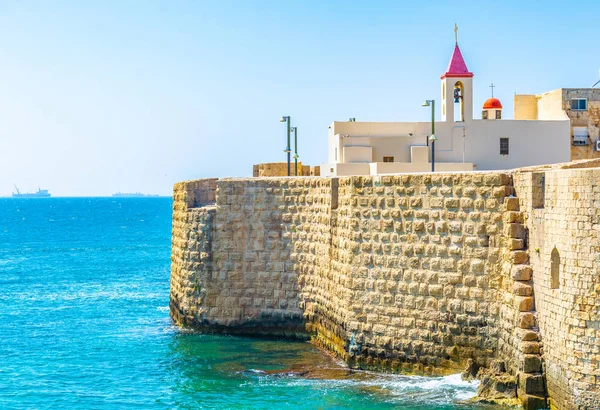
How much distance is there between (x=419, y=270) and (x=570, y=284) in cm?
415

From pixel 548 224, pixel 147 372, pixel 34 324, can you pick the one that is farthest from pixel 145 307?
→ pixel 548 224

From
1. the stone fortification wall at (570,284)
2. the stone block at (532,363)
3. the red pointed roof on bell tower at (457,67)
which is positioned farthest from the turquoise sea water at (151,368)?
the red pointed roof on bell tower at (457,67)

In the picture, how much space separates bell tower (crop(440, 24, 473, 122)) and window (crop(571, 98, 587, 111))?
3.62 metres

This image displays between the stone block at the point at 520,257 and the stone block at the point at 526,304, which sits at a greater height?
the stone block at the point at 520,257

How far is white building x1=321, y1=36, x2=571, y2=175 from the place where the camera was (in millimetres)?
30844

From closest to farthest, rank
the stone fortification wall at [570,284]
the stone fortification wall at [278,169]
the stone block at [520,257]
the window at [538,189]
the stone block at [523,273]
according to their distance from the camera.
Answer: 1. the stone fortification wall at [570,284]
2. the window at [538,189]
3. the stone block at [523,273]
4. the stone block at [520,257]
5. the stone fortification wall at [278,169]

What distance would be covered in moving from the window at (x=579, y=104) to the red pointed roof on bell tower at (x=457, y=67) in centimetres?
386

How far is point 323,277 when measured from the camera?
71.5 feet

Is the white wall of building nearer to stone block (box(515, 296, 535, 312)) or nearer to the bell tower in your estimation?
the bell tower

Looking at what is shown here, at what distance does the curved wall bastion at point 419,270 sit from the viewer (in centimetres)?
1498

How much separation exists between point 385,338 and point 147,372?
18.6 ft

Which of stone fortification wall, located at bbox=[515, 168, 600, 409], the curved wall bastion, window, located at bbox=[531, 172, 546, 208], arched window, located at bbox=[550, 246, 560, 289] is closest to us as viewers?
stone fortification wall, located at bbox=[515, 168, 600, 409]

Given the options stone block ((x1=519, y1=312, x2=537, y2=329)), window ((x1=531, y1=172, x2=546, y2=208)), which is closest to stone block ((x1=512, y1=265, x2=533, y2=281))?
stone block ((x1=519, y1=312, x2=537, y2=329))

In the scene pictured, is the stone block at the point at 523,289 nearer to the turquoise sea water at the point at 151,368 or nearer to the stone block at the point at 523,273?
the stone block at the point at 523,273
